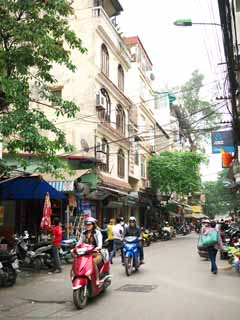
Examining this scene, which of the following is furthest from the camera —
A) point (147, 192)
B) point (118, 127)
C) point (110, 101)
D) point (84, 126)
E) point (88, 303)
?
point (147, 192)

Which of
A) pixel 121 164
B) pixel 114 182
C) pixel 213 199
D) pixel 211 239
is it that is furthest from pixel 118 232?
pixel 213 199

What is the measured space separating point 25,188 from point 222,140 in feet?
41.1

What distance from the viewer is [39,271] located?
541 inches

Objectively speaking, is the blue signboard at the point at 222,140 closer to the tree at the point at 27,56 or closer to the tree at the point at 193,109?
the tree at the point at 27,56

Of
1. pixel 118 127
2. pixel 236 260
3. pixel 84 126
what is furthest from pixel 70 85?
pixel 236 260

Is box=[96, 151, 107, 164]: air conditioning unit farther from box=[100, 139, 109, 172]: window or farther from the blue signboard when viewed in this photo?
the blue signboard

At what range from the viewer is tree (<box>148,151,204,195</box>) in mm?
36594

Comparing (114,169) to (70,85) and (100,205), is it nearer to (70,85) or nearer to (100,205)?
(100,205)

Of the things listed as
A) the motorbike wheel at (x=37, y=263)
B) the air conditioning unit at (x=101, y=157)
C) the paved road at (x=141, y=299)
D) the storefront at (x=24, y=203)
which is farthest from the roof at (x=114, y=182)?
the paved road at (x=141, y=299)

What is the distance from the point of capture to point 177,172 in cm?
3650

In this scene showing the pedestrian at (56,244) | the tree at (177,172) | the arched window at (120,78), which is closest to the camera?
the pedestrian at (56,244)

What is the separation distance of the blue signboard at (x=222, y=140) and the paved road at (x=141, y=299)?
11530mm

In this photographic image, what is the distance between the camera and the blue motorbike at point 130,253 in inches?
493

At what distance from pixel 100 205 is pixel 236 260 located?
13696mm
